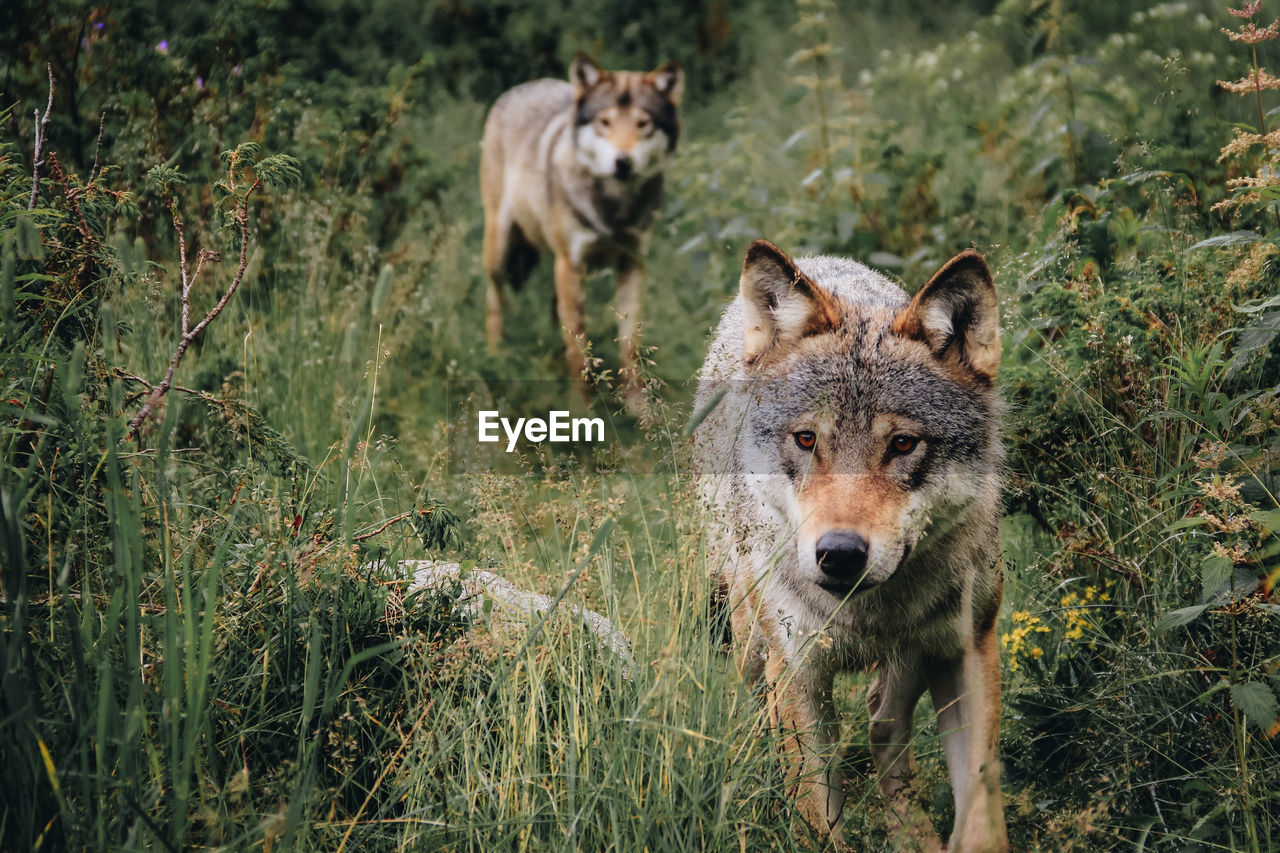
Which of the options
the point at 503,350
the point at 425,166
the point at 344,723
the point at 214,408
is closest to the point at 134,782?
the point at 344,723

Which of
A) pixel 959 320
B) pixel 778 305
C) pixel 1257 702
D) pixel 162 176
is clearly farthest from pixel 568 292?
pixel 1257 702

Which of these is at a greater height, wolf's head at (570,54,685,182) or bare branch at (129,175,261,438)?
wolf's head at (570,54,685,182)

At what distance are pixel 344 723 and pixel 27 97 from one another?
13.4 ft

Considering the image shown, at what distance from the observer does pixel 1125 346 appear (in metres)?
3.16

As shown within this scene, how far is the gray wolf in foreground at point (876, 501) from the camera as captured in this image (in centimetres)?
270

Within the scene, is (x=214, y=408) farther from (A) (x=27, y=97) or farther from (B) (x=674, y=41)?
(B) (x=674, y=41)

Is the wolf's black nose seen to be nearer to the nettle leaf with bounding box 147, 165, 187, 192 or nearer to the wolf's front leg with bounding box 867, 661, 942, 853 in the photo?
the wolf's front leg with bounding box 867, 661, 942, 853

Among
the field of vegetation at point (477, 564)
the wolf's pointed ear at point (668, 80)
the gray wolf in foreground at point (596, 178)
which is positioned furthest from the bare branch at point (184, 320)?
the wolf's pointed ear at point (668, 80)

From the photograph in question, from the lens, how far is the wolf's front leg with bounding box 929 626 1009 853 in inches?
103

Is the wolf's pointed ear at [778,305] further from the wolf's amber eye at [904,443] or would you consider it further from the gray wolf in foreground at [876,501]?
the wolf's amber eye at [904,443]

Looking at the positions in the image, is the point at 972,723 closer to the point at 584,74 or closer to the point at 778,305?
the point at 778,305

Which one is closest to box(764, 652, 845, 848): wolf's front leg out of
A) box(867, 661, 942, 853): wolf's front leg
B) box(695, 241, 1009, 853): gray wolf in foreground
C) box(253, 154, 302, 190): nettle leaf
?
box(695, 241, 1009, 853): gray wolf in foreground

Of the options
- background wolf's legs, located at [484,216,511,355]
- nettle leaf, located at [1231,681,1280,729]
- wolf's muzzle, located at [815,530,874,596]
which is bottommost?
nettle leaf, located at [1231,681,1280,729]

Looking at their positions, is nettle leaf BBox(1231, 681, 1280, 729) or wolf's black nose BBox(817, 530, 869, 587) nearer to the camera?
nettle leaf BBox(1231, 681, 1280, 729)
